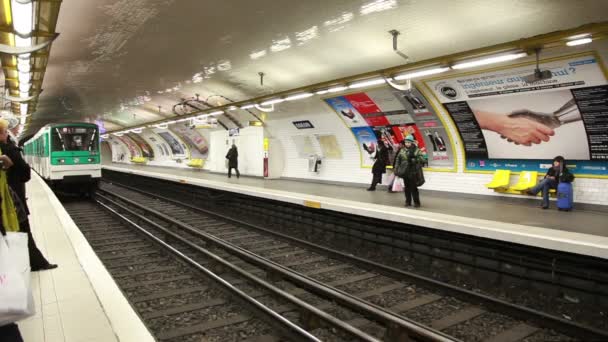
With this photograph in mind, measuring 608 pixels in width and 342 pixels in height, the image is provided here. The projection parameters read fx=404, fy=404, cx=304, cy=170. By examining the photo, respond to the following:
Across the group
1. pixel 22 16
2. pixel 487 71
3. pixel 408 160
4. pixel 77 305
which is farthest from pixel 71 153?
pixel 487 71

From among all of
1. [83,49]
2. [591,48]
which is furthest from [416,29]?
[83,49]

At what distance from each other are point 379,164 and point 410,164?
3313 mm

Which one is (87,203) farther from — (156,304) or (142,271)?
(156,304)

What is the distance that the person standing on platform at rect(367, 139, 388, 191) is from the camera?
11.6m

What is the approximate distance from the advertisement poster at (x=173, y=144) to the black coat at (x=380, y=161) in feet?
61.9

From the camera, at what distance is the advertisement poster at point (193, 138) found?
23.9m

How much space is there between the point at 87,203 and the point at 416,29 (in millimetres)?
13798

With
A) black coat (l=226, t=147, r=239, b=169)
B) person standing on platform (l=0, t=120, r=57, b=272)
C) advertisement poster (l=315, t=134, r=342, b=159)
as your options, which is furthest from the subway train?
person standing on platform (l=0, t=120, r=57, b=272)

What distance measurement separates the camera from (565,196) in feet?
26.1

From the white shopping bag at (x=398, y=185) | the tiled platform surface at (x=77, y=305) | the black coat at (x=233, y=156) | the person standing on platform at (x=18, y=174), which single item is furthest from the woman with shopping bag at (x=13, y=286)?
the black coat at (x=233, y=156)

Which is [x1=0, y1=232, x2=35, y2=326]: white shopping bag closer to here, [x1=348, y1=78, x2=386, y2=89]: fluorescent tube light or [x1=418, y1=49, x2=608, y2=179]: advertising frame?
[x1=348, y1=78, x2=386, y2=89]: fluorescent tube light

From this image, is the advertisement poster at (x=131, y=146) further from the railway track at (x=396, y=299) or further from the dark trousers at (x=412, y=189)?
the dark trousers at (x=412, y=189)

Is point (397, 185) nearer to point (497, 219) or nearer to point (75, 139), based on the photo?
point (497, 219)

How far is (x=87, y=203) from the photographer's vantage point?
15.5 m
